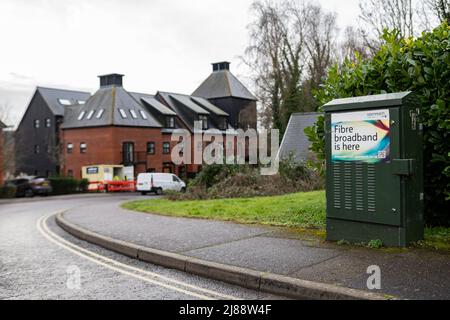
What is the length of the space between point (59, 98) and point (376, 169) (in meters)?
54.4

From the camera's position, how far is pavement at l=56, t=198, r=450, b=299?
551 cm

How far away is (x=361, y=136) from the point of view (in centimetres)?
739

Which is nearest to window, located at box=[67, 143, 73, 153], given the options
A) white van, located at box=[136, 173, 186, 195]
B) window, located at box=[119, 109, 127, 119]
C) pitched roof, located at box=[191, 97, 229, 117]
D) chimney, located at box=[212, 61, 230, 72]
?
window, located at box=[119, 109, 127, 119]

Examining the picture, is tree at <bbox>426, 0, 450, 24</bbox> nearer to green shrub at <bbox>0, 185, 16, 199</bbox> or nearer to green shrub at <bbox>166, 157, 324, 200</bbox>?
green shrub at <bbox>166, 157, 324, 200</bbox>

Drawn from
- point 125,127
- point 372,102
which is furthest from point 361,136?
point 125,127

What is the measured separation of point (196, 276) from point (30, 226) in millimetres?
9071

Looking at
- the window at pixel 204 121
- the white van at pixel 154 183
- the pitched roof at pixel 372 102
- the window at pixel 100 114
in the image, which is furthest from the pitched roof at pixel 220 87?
the pitched roof at pixel 372 102

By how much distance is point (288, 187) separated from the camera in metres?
20.5

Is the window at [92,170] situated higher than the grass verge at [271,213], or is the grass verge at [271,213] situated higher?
the window at [92,170]

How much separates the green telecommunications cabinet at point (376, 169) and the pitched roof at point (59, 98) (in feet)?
164

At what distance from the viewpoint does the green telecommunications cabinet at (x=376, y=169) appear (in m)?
6.99

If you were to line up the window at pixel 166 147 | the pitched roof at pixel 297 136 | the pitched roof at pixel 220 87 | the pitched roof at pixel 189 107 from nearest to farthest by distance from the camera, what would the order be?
the pitched roof at pixel 297 136 < the window at pixel 166 147 < the pitched roof at pixel 189 107 < the pitched roof at pixel 220 87

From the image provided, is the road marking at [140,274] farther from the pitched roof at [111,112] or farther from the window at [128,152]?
the pitched roof at [111,112]

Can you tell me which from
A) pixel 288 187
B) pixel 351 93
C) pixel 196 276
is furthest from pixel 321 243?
pixel 288 187
